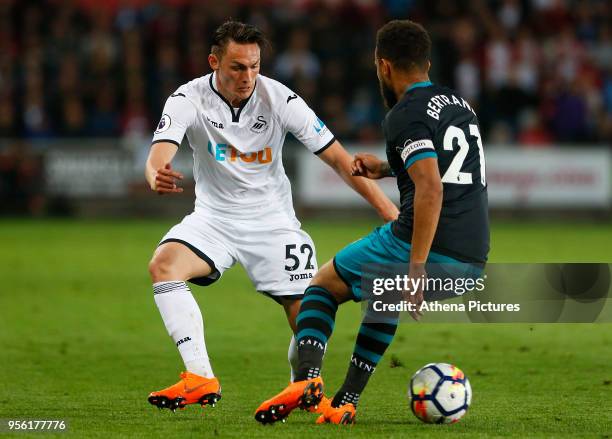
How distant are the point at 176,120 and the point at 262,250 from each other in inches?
34.6

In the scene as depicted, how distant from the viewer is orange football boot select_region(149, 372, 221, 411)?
6074 millimetres

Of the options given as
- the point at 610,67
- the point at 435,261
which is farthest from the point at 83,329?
the point at 610,67

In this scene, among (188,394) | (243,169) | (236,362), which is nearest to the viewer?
(188,394)

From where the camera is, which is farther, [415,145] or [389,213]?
[389,213]

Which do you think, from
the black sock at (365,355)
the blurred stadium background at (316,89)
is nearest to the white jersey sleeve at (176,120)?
the black sock at (365,355)

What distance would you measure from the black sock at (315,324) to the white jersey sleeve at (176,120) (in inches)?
49.6

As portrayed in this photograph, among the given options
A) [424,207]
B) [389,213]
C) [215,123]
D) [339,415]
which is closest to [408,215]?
[424,207]

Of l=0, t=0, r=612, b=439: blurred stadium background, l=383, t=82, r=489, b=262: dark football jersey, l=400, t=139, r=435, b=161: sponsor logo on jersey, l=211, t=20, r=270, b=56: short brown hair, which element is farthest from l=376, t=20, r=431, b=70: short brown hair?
l=0, t=0, r=612, b=439: blurred stadium background

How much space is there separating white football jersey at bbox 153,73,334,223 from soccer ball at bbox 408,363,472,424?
1533 millimetres

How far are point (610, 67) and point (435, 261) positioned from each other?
1659 centimetres

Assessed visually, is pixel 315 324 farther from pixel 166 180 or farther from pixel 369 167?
pixel 166 180

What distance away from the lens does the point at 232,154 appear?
681 cm

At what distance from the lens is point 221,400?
21.9ft

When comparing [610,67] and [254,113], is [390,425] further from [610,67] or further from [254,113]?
[610,67]
